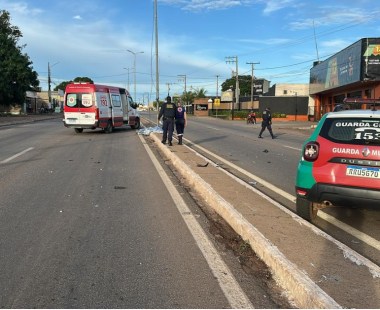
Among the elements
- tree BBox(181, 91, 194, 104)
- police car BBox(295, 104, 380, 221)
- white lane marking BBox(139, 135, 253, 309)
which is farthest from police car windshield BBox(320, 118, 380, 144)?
tree BBox(181, 91, 194, 104)

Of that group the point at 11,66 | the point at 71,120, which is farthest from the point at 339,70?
the point at 11,66

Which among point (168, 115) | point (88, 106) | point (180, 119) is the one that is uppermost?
point (88, 106)

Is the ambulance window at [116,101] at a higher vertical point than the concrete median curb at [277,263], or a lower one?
higher

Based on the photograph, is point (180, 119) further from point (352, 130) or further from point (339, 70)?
point (339, 70)

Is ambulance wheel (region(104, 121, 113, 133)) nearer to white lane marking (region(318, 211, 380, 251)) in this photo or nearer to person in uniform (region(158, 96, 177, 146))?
person in uniform (region(158, 96, 177, 146))

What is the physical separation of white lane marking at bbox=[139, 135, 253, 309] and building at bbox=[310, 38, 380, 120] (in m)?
22.9

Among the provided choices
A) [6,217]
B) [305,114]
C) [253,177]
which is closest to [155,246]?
[6,217]

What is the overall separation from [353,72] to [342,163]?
1213 inches

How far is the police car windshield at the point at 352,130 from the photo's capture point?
560cm

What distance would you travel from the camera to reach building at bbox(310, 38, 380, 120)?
31.4 m

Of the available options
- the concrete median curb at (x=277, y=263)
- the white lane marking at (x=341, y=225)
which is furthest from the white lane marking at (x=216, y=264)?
the white lane marking at (x=341, y=225)

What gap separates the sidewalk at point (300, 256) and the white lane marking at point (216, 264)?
1.42 feet

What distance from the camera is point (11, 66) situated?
4884 centimetres

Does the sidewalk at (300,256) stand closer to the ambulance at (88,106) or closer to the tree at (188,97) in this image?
the ambulance at (88,106)
